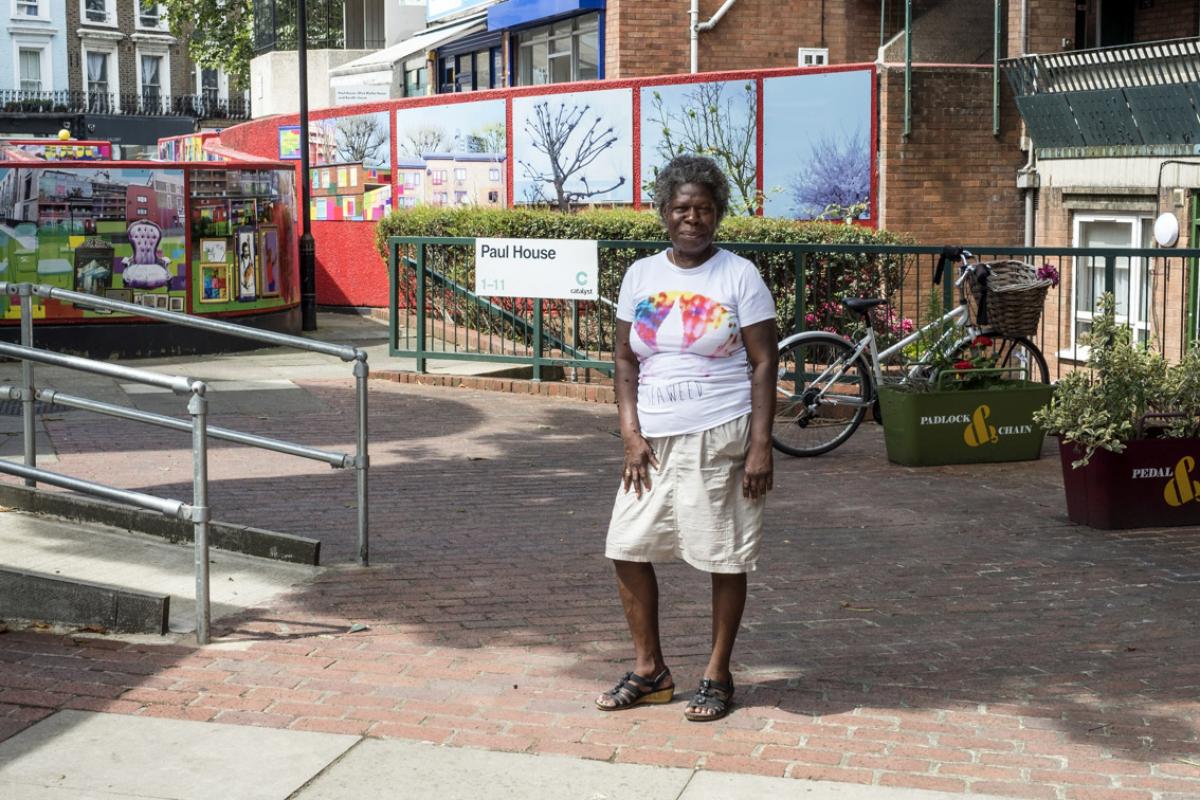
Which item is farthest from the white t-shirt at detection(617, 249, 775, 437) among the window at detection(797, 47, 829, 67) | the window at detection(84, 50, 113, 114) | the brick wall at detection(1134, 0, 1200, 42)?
the window at detection(84, 50, 113, 114)

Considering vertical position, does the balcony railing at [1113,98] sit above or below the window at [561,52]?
below

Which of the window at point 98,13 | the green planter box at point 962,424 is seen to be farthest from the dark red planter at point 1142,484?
the window at point 98,13

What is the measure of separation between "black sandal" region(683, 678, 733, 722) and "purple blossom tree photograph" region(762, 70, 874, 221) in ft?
43.8

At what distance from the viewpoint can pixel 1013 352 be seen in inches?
444

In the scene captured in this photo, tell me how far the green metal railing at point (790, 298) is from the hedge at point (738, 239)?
2cm

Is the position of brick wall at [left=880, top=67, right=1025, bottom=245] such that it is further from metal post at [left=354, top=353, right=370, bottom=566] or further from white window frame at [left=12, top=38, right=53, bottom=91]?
white window frame at [left=12, top=38, right=53, bottom=91]

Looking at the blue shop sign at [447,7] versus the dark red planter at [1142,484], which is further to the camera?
the blue shop sign at [447,7]

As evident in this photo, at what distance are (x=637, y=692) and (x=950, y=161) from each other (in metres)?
14.2

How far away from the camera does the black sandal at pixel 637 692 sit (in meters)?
5.37

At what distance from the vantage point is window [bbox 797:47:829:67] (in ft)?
75.3

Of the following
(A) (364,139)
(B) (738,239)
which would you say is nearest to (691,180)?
(B) (738,239)

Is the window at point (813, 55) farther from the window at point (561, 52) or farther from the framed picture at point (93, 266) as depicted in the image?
the framed picture at point (93, 266)

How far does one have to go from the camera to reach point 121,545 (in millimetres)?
7453

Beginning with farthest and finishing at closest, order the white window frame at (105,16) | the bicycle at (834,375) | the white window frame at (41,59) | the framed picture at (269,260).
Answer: the white window frame at (105,16) < the white window frame at (41,59) < the framed picture at (269,260) < the bicycle at (834,375)
